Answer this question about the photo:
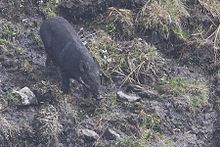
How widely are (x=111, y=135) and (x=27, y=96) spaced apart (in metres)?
0.90

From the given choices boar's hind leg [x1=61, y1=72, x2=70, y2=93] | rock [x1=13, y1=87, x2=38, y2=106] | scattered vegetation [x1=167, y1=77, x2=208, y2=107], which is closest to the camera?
rock [x1=13, y1=87, x2=38, y2=106]

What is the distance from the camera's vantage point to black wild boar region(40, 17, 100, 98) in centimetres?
609

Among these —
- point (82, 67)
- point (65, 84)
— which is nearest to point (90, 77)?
point (82, 67)

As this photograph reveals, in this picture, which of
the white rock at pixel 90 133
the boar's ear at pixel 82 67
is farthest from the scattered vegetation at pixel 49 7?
the white rock at pixel 90 133

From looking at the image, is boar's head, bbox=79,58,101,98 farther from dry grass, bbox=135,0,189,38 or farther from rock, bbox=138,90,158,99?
dry grass, bbox=135,0,189,38

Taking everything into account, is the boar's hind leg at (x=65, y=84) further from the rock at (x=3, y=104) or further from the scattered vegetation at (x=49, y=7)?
the scattered vegetation at (x=49, y=7)

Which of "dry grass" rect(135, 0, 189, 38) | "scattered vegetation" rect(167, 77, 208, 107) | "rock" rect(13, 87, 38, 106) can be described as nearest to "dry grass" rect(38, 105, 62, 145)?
"rock" rect(13, 87, 38, 106)

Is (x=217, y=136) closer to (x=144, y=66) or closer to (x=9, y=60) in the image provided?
(x=144, y=66)

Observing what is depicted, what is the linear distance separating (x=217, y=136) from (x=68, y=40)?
5.78 ft

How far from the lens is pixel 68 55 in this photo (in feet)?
20.2

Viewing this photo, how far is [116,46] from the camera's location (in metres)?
6.83

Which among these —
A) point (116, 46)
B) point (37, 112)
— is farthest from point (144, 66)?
point (37, 112)

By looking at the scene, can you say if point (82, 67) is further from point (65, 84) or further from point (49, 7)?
point (49, 7)

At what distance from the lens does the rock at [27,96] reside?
6.00 metres
